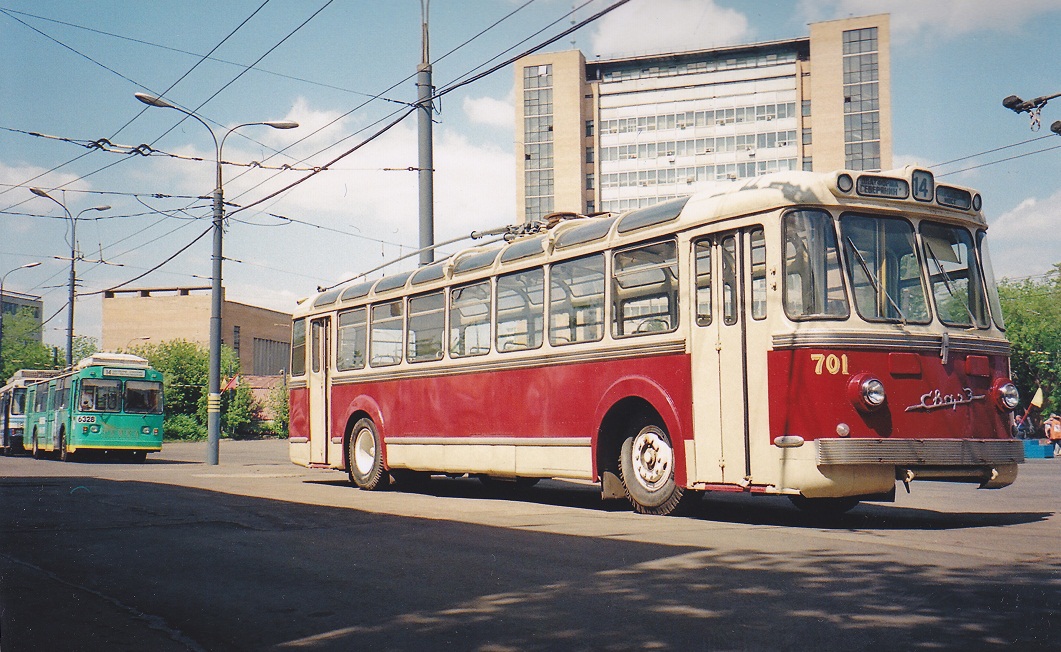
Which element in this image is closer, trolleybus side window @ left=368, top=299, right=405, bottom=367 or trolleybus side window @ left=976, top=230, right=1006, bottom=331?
trolleybus side window @ left=976, top=230, right=1006, bottom=331

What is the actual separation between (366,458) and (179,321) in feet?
276

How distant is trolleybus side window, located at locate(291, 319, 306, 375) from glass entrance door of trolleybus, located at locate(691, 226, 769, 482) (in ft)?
32.4

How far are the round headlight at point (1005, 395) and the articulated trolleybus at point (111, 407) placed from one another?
2484 cm

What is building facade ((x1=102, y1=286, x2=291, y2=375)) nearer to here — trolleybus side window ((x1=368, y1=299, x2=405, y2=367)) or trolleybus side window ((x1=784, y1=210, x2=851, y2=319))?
trolleybus side window ((x1=368, y1=299, x2=405, y2=367))

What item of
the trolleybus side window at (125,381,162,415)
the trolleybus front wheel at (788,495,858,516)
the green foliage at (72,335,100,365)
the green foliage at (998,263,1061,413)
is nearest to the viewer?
the trolleybus front wheel at (788,495,858,516)

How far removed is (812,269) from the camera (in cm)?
960

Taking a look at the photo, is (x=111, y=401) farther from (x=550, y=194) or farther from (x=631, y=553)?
(x=550, y=194)

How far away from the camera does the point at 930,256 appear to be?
10133 mm

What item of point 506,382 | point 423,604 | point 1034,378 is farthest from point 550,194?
point 423,604

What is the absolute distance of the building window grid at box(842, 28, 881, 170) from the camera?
96938 millimetres

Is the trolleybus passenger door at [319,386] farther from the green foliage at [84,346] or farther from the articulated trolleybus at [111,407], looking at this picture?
the green foliage at [84,346]

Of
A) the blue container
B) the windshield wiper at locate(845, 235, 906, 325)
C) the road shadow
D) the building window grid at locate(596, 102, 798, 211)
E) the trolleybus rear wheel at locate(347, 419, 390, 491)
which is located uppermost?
the building window grid at locate(596, 102, 798, 211)

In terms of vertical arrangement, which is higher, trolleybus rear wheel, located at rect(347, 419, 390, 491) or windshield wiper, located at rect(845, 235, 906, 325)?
windshield wiper, located at rect(845, 235, 906, 325)

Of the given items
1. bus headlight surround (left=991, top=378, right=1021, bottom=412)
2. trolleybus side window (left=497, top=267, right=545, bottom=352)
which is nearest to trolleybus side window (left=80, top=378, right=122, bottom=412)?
trolleybus side window (left=497, top=267, right=545, bottom=352)
